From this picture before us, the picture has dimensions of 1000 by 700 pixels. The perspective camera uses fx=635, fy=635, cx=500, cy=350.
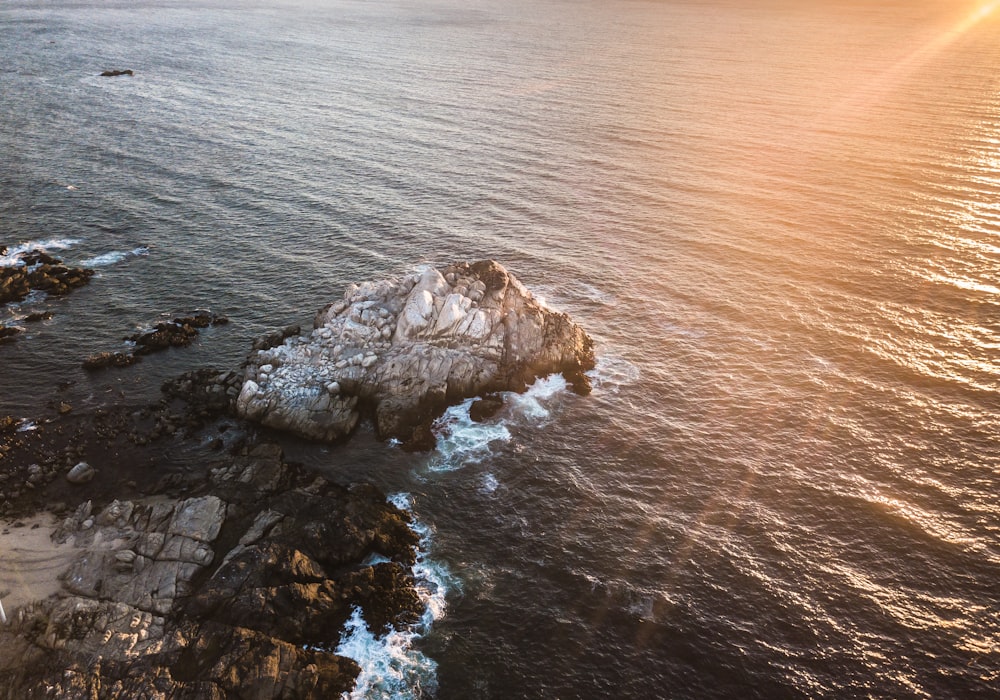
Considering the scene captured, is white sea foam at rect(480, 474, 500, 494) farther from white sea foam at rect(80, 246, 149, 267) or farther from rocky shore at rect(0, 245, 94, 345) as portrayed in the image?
white sea foam at rect(80, 246, 149, 267)

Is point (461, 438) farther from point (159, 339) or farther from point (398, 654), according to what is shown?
point (159, 339)

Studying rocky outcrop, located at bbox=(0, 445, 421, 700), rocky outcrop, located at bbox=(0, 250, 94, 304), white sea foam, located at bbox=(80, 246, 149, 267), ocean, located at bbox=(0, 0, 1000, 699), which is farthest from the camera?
white sea foam, located at bbox=(80, 246, 149, 267)

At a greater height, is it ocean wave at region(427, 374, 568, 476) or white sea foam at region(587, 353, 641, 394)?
white sea foam at region(587, 353, 641, 394)

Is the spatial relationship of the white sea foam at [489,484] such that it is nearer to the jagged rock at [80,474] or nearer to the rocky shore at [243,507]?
the rocky shore at [243,507]

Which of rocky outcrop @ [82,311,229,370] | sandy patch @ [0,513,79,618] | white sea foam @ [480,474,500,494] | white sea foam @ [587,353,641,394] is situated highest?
white sea foam @ [587,353,641,394]

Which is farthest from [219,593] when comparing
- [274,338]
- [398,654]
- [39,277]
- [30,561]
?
[39,277]

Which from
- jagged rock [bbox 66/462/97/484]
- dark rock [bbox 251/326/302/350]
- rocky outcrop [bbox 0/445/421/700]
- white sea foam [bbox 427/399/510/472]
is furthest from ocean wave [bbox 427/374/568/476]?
jagged rock [bbox 66/462/97/484]

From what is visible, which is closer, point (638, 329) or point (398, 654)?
point (398, 654)
